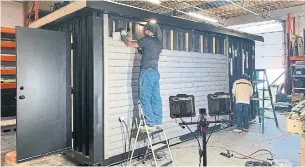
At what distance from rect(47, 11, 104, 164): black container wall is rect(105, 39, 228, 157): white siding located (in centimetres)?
21

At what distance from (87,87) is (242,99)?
13.5 feet

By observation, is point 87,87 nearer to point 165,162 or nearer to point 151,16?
point 151,16

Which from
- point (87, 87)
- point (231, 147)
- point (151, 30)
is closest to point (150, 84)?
point (151, 30)

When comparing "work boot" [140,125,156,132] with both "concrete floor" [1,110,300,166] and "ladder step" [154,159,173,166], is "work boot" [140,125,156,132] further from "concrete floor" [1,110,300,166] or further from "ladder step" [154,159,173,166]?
"concrete floor" [1,110,300,166]

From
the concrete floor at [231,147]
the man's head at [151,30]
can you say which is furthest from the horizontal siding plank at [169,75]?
the concrete floor at [231,147]

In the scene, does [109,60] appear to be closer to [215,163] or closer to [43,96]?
[43,96]

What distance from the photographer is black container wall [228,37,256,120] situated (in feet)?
23.2

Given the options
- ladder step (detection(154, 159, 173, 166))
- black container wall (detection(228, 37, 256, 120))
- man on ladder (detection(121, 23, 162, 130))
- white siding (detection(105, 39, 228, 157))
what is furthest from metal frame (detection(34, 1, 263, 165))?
black container wall (detection(228, 37, 256, 120))

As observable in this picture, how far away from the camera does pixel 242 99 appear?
634cm

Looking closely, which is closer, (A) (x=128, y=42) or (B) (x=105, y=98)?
(B) (x=105, y=98)

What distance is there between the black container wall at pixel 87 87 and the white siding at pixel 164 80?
21 centimetres

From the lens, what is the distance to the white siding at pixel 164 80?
13.9 ft

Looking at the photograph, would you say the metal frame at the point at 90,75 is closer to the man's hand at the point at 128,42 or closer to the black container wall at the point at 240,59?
the man's hand at the point at 128,42

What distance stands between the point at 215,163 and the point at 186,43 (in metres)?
2.77
